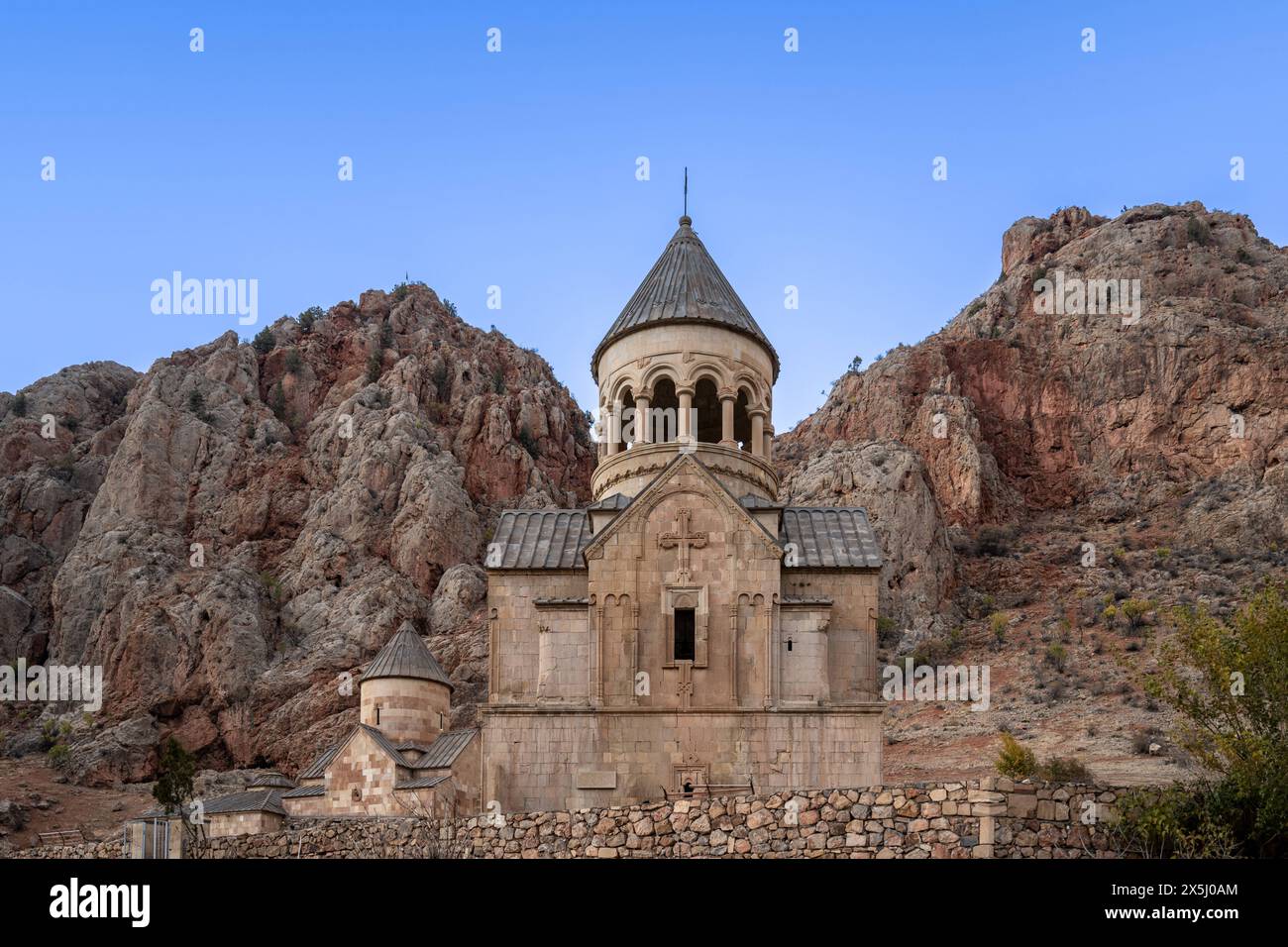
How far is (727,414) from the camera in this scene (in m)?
21.2

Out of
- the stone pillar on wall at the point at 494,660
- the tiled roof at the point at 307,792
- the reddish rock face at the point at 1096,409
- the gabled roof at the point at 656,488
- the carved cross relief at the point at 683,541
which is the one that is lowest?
the tiled roof at the point at 307,792

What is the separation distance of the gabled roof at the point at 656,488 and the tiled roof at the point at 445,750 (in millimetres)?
8060

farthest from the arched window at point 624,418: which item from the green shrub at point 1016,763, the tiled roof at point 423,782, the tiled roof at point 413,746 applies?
the green shrub at point 1016,763

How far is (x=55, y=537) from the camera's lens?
54781 mm

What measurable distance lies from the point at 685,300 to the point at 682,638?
19.1ft

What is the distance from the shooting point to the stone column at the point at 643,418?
2134 centimetres

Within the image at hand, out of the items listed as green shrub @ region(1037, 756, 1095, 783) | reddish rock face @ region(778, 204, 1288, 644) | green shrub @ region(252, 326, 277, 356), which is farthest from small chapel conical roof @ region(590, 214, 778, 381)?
green shrub @ region(252, 326, 277, 356)

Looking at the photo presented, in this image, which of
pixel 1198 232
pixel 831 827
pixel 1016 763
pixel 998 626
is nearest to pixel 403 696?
pixel 1016 763

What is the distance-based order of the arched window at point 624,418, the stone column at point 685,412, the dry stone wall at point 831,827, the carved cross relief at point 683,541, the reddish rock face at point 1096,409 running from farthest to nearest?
1. the reddish rock face at point 1096,409
2. the arched window at point 624,418
3. the stone column at point 685,412
4. the carved cross relief at point 683,541
5. the dry stone wall at point 831,827

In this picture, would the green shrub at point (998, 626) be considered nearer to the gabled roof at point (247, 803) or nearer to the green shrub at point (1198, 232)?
the gabled roof at point (247, 803)

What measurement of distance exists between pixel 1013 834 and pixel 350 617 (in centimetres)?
3629

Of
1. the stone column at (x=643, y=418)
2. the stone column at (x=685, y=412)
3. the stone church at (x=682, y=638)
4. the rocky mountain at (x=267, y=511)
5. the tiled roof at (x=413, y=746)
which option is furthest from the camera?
the rocky mountain at (x=267, y=511)

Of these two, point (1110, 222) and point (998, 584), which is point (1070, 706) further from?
point (1110, 222)

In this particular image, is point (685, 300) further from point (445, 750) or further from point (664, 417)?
point (445, 750)
